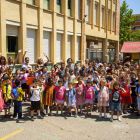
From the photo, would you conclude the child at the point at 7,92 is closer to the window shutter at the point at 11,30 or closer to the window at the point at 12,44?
the window at the point at 12,44

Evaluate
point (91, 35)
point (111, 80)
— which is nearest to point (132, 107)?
point (111, 80)

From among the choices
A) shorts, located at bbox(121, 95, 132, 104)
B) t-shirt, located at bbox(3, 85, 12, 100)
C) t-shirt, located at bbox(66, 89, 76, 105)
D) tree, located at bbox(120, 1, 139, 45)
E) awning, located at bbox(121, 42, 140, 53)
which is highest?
tree, located at bbox(120, 1, 139, 45)

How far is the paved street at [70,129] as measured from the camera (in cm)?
514

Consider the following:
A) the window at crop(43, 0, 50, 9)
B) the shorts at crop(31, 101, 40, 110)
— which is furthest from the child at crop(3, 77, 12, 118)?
the window at crop(43, 0, 50, 9)

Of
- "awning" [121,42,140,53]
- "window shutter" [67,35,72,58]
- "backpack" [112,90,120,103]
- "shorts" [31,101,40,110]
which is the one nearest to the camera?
"shorts" [31,101,40,110]

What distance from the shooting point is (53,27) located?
13.7 meters

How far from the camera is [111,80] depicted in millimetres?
7434

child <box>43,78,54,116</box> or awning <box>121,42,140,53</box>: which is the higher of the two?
awning <box>121,42,140,53</box>

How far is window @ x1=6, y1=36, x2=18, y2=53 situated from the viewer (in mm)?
10751

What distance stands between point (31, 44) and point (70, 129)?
791 cm

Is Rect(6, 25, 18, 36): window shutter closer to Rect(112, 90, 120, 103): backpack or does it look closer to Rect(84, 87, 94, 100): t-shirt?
Rect(84, 87, 94, 100): t-shirt

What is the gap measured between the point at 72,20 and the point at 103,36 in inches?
269

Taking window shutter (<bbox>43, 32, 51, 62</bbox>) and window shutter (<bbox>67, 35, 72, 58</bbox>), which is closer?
window shutter (<bbox>43, 32, 51, 62</bbox>)

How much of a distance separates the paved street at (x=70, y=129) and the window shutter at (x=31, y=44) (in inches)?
241
